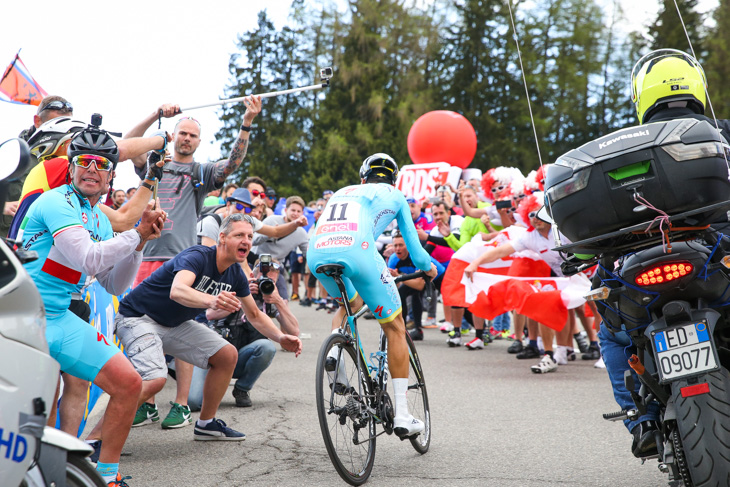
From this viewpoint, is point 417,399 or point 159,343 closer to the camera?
point 159,343

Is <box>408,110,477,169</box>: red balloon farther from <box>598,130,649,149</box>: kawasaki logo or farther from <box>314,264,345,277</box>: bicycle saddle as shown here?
<box>598,130,649,149</box>: kawasaki logo

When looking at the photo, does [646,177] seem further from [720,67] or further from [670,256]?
[720,67]

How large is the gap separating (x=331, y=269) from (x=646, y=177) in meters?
2.39

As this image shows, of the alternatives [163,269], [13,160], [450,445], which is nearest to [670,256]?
[13,160]

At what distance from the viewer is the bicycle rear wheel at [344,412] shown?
456cm

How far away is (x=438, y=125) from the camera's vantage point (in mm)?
28047

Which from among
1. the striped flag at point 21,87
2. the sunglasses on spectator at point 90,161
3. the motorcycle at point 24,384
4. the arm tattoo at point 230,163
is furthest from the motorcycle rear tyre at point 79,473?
the striped flag at point 21,87

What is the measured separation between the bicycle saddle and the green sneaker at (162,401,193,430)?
2.06 m

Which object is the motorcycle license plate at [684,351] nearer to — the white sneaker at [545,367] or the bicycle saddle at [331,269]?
the bicycle saddle at [331,269]

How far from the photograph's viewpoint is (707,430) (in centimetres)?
318

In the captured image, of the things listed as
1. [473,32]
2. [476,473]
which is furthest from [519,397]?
[473,32]

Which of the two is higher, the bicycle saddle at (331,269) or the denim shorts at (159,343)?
the bicycle saddle at (331,269)

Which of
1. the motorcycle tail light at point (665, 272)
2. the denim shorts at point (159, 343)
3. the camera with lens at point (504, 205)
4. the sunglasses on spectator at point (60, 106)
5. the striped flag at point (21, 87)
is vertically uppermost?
the striped flag at point (21, 87)

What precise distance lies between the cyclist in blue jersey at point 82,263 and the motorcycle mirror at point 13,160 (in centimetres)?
149
